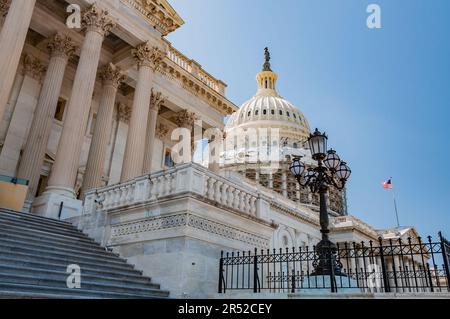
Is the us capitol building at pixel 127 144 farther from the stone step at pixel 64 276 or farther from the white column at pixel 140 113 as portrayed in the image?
the stone step at pixel 64 276

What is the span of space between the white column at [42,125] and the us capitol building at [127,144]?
5 centimetres

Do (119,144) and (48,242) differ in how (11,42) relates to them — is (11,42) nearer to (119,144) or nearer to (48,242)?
(48,242)

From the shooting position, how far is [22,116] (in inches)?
763

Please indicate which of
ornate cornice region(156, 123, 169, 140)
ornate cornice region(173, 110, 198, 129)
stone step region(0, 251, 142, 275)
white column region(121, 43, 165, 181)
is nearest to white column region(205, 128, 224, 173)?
ornate cornice region(173, 110, 198, 129)

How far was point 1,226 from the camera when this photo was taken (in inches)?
369

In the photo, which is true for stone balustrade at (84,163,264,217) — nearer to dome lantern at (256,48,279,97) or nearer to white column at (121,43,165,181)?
white column at (121,43,165,181)

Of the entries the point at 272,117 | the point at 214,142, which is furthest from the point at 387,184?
the point at 272,117

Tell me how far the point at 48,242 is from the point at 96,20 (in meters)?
12.2

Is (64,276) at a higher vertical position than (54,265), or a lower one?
lower

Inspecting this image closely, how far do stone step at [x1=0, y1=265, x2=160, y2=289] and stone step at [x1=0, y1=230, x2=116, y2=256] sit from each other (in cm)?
160

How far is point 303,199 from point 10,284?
61.2 metres

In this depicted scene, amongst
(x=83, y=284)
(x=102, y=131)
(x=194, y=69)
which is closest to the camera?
(x=83, y=284)
